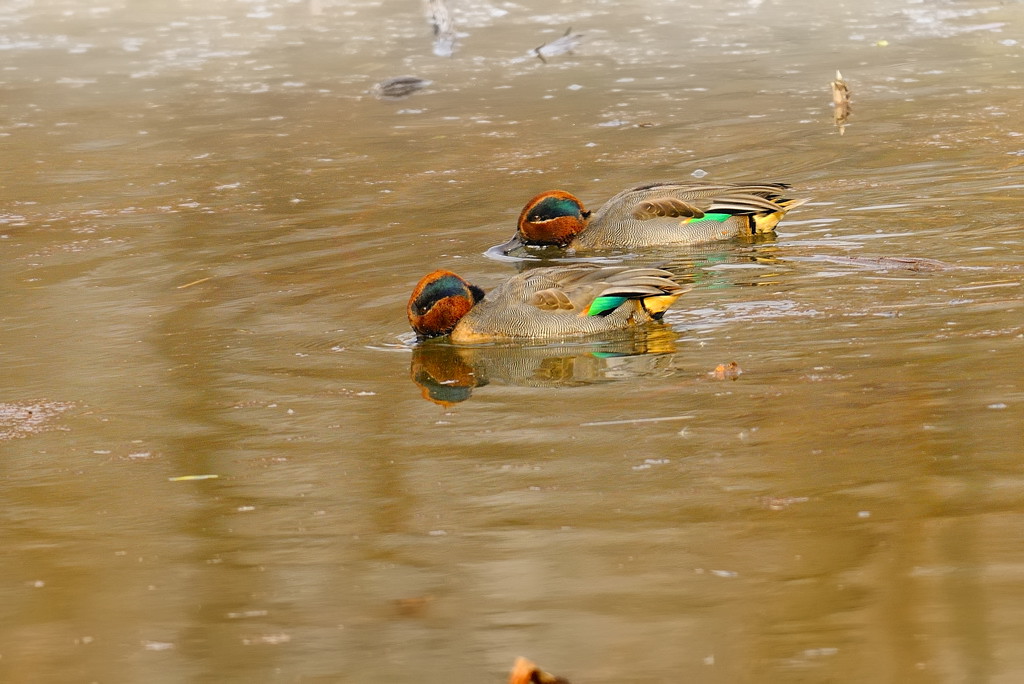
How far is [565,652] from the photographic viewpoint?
4129mm

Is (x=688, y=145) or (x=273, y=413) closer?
(x=273, y=413)

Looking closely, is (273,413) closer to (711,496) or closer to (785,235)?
(711,496)

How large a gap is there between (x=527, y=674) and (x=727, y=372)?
3209 mm

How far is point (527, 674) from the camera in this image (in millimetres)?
3814

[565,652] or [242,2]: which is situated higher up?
[242,2]

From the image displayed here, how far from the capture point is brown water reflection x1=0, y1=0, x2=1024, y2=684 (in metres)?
4.30

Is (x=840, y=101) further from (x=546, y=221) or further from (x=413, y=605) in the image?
(x=413, y=605)

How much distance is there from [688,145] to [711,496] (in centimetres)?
905

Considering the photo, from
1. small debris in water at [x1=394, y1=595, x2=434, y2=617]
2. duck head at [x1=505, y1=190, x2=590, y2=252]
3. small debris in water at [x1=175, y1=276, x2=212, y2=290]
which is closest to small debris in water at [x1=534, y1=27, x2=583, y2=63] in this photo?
duck head at [x1=505, y1=190, x2=590, y2=252]

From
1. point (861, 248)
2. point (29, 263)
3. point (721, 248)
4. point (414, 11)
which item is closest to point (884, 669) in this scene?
point (861, 248)

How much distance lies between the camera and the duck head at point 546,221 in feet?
34.4

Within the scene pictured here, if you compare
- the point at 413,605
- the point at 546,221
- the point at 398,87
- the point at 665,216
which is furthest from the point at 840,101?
the point at 413,605

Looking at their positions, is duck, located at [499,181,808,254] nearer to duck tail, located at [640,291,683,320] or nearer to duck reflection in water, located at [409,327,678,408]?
duck tail, located at [640,291,683,320]

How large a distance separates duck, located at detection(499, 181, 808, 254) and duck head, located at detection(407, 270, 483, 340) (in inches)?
96.3
